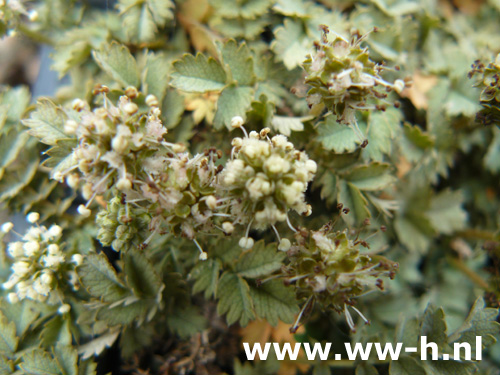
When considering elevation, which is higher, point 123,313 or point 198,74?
point 198,74

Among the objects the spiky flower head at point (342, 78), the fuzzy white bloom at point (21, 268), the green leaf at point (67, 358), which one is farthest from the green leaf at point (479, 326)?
the fuzzy white bloom at point (21, 268)

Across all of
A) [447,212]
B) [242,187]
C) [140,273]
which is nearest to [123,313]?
[140,273]

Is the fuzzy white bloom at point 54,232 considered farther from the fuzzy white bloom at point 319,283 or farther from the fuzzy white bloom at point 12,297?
the fuzzy white bloom at point 319,283

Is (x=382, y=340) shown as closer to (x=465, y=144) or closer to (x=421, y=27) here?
(x=465, y=144)

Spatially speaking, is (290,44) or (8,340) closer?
(8,340)

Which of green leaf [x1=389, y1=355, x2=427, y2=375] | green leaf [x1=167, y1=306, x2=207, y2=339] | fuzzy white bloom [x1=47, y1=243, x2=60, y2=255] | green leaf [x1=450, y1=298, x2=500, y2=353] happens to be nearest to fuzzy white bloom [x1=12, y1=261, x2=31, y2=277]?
fuzzy white bloom [x1=47, y1=243, x2=60, y2=255]

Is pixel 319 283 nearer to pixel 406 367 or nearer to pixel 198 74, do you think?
pixel 406 367

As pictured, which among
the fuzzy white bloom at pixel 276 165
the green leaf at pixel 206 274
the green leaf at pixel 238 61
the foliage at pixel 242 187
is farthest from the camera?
the green leaf at pixel 238 61
